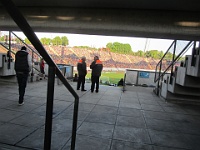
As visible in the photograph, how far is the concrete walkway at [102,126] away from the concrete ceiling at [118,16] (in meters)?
2.36

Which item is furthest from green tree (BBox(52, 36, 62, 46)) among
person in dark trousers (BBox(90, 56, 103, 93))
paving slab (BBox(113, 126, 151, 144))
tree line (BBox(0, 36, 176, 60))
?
paving slab (BBox(113, 126, 151, 144))

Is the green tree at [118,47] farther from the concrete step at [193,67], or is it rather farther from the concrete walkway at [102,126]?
the concrete walkway at [102,126]

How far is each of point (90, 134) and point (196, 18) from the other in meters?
4.19

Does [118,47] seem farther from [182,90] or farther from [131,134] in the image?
[131,134]

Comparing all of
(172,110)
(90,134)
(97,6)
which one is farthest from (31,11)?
(172,110)

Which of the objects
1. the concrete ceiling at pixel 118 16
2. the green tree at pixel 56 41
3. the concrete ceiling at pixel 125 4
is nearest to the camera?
the concrete ceiling at pixel 125 4

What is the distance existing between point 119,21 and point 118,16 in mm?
154

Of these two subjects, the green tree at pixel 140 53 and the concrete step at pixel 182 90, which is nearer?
the concrete step at pixel 182 90

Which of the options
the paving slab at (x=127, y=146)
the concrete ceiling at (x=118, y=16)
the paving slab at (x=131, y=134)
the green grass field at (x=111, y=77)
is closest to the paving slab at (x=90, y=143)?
the paving slab at (x=127, y=146)

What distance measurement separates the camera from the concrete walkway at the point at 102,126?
3.00 meters

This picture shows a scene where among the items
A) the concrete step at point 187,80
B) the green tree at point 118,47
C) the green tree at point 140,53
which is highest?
the green tree at point 118,47

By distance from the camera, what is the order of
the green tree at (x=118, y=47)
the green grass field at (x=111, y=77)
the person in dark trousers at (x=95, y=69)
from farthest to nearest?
1. the green tree at (x=118, y=47)
2. the green grass field at (x=111, y=77)
3. the person in dark trousers at (x=95, y=69)

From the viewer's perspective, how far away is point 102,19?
17.0 ft

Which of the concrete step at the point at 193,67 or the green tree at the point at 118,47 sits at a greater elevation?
the green tree at the point at 118,47
